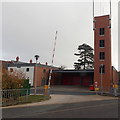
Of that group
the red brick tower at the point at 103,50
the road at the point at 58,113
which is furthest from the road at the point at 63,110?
the red brick tower at the point at 103,50

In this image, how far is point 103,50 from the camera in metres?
43.4

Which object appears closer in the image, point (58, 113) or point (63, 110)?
point (58, 113)

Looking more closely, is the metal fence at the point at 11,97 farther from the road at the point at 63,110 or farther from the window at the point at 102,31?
the window at the point at 102,31

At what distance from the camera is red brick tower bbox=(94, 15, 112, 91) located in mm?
42562

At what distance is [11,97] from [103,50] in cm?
3068

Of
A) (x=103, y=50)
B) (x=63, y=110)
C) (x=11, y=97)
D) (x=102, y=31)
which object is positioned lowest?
(x=63, y=110)

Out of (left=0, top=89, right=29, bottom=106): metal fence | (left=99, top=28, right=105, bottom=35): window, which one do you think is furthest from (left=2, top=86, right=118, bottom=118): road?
(left=99, top=28, right=105, bottom=35): window

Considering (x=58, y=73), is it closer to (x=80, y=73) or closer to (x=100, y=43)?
(x=80, y=73)

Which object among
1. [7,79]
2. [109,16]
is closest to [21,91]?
[7,79]

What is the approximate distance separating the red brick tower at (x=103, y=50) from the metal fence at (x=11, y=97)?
2746cm

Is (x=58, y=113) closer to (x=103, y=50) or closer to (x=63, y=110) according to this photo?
(x=63, y=110)

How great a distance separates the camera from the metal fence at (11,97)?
14910 millimetres

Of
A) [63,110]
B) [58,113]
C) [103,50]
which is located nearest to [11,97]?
[63,110]

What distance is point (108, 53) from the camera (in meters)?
42.8
